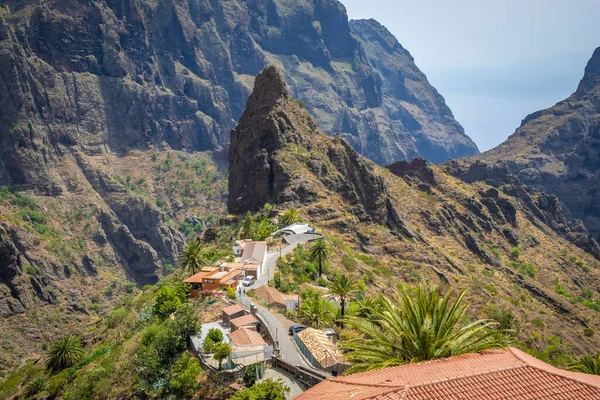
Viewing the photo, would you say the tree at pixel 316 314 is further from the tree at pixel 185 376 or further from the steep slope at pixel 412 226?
the steep slope at pixel 412 226

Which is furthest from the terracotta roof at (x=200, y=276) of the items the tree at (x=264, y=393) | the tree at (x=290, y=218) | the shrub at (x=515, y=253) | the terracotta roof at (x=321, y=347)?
the shrub at (x=515, y=253)

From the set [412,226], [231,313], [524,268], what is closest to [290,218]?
[412,226]

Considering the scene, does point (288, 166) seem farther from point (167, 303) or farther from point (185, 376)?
point (185, 376)

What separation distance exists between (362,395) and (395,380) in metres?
1.24

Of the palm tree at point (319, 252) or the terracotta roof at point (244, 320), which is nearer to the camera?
the terracotta roof at point (244, 320)

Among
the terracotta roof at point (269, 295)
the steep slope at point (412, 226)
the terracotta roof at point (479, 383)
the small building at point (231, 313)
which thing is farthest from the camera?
the steep slope at point (412, 226)

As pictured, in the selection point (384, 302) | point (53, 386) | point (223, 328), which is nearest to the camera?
point (384, 302)

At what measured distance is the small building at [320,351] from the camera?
118 feet

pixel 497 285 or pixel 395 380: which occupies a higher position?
pixel 395 380

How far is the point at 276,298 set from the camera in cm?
5606

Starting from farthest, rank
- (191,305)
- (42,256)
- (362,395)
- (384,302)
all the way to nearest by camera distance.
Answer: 1. (42,256)
2. (191,305)
3. (384,302)
4. (362,395)

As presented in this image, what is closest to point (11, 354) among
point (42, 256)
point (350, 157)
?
point (42, 256)

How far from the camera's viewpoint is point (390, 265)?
10069cm

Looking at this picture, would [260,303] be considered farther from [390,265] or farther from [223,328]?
[390,265]
